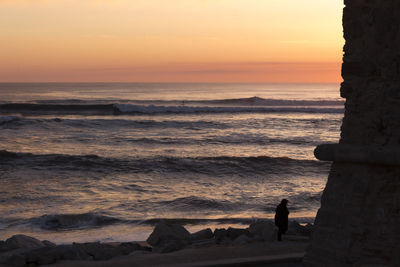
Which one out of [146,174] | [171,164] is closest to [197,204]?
[146,174]

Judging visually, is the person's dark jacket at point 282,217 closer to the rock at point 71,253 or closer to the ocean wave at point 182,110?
the rock at point 71,253

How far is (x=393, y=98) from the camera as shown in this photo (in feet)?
17.4

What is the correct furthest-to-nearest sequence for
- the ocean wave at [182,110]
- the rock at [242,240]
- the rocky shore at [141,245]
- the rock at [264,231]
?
the ocean wave at [182,110]
the rock at [264,231]
the rock at [242,240]
the rocky shore at [141,245]

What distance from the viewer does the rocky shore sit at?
28.2 ft

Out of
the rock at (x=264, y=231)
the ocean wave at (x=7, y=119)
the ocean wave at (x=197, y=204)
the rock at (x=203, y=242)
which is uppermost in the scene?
the ocean wave at (x=7, y=119)

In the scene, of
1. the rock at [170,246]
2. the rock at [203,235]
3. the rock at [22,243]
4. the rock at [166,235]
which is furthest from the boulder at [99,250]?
the rock at [203,235]

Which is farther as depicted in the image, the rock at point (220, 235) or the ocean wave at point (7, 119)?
the ocean wave at point (7, 119)

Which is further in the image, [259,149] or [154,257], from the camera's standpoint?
[259,149]

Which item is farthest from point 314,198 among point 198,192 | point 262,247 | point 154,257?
point 154,257

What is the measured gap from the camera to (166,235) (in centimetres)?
1002

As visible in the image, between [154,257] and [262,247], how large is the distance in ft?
6.22

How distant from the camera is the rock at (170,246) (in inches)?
372

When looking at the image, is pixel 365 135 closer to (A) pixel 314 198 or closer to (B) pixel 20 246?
(B) pixel 20 246

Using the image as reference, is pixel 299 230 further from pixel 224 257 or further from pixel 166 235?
pixel 166 235
